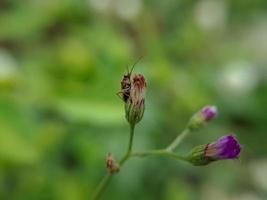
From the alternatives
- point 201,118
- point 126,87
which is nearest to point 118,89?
point 201,118

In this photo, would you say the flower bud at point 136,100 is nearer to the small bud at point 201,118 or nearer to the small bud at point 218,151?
the small bud at point 218,151

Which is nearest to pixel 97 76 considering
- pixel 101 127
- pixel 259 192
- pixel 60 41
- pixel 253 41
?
pixel 101 127

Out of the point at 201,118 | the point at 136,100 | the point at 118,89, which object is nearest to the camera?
the point at 136,100

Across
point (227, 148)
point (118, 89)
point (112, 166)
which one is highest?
point (118, 89)

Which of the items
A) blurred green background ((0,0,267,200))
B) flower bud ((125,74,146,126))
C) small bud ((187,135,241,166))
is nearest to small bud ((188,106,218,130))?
small bud ((187,135,241,166))

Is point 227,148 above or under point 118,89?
under

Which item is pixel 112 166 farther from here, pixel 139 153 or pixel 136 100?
pixel 136 100
